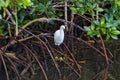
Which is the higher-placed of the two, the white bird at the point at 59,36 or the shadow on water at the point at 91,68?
the white bird at the point at 59,36

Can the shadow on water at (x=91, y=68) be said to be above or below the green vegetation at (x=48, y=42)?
below

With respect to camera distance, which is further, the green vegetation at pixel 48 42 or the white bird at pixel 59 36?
the white bird at pixel 59 36

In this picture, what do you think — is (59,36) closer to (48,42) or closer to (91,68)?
(48,42)

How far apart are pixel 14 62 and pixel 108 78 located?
43.2 inches

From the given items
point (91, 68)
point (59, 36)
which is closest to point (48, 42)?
point (59, 36)

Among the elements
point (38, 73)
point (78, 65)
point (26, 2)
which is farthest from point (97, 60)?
point (26, 2)

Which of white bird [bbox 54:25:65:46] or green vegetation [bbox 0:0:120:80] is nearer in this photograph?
green vegetation [bbox 0:0:120:80]

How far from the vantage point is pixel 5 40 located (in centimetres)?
584

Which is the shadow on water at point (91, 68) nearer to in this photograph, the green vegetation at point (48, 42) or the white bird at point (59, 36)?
the green vegetation at point (48, 42)

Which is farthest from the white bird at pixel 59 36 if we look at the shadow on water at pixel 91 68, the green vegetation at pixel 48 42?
the shadow on water at pixel 91 68

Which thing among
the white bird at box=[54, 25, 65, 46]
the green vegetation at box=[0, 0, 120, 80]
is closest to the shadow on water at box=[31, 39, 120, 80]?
the green vegetation at box=[0, 0, 120, 80]

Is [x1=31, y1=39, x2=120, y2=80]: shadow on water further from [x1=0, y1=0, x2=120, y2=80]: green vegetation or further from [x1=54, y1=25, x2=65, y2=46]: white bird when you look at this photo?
[x1=54, y1=25, x2=65, y2=46]: white bird

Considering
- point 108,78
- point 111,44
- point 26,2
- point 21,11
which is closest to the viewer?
point 26,2

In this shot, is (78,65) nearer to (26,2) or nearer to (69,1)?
(69,1)
